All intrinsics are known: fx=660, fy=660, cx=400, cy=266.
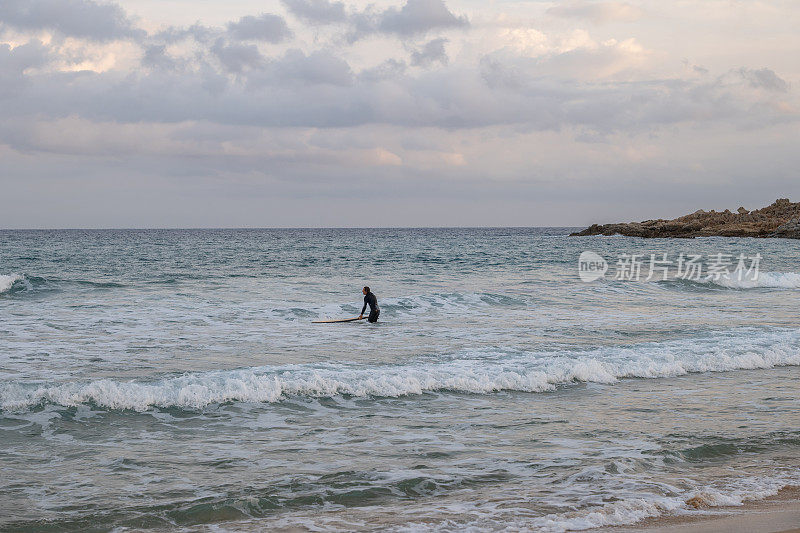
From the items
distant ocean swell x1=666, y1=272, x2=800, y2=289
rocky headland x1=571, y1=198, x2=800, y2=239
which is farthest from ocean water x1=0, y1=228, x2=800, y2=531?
rocky headland x1=571, y1=198, x2=800, y2=239

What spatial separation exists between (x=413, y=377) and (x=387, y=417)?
1968mm

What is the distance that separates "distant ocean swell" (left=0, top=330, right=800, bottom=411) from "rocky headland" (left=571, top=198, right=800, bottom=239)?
2879 inches

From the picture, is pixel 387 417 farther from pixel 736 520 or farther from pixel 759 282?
pixel 759 282

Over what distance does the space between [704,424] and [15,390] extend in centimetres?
1019

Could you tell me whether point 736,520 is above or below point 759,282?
below

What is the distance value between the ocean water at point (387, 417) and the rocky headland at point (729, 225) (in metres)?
68.9

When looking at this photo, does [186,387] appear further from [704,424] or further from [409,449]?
[704,424]

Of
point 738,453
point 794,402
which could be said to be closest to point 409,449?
Answer: point 738,453

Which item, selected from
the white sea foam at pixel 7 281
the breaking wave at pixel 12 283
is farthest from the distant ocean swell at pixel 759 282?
the white sea foam at pixel 7 281

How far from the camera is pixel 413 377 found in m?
11.5

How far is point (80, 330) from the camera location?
1688 centimetres

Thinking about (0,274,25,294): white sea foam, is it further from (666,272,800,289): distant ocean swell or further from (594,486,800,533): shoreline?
(666,272,800,289): distant ocean swell

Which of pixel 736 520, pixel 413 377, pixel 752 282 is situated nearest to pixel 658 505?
pixel 736 520

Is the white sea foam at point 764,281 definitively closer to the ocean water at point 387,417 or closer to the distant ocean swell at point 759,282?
the distant ocean swell at point 759,282
